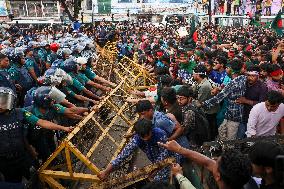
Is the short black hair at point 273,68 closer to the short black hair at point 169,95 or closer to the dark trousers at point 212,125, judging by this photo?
the dark trousers at point 212,125

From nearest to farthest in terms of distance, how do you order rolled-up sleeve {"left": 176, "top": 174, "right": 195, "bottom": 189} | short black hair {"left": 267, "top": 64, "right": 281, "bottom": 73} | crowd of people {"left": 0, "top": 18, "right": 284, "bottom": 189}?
crowd of people {"left": 0, "top": 18, "right": 284, "bottom": 189} → rolled-up sleeve {"left": 176, "top": 174, "right": 195, "bottom": 189} → short black hair {"left": 267, "top": 64, "right": 281, "bottom": 73}

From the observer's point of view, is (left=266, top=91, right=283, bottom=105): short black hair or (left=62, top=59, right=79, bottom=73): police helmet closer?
(left=266, top=91, right=283, bottom=105): short black hair

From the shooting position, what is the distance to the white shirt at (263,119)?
5.21 metres

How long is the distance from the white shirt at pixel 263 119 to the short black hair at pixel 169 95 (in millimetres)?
1300

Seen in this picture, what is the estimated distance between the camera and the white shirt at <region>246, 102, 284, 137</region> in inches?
205

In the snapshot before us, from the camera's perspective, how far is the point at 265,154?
291cm

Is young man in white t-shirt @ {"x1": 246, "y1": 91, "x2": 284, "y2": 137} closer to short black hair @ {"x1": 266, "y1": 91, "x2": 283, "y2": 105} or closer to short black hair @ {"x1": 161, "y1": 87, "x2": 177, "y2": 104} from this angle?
short black hair @ {"x1": 266, "y1": 91, "x2": 283, "y2": 105}

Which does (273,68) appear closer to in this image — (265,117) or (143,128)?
(265,117)

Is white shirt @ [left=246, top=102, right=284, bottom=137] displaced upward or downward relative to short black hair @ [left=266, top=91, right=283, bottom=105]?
downward

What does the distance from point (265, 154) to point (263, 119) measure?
2453 mm

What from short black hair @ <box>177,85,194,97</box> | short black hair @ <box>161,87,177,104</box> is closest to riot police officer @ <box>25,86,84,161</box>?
short black hair @ <box>161,87,177,104</box>

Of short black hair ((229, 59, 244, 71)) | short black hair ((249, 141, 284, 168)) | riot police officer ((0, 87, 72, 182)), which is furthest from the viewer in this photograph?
short black hair ((229, 59, 244, 71))

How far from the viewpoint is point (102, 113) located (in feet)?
22.3

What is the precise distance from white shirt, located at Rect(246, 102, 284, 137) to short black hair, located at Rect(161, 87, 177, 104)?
1300 millimetres
